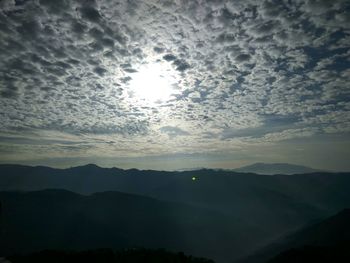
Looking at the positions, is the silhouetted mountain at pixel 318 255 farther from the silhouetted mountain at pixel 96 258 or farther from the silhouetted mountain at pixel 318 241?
the silhouetted mountain at pixel 96 258

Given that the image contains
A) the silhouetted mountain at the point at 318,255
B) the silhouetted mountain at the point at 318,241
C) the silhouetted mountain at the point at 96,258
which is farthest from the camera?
the silhouetted mountain at the point at 318,241

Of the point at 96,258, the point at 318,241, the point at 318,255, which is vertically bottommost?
the point at 318,241

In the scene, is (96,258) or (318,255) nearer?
(96,258)

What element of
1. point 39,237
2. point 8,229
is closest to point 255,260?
point 39,237

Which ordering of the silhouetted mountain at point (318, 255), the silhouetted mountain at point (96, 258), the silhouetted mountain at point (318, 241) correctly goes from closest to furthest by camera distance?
the silhouetted mountain at point (96, 258)
the silhouetted mountain at point (318, 255)
the silhouetted mountain at point (318, 241)

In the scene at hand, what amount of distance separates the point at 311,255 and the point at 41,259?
74.7 m

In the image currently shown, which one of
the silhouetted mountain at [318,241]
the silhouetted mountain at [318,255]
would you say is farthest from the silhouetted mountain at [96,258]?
the silhouetted mountain at [318,241]

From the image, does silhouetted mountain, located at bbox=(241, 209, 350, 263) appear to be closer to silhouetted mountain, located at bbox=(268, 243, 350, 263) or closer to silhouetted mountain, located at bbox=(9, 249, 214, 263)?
silhouetted mountain, located at bbox=(268, 243, 350, 263)

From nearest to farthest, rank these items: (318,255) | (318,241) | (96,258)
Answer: (96,258) → (318,255) → (318,241)

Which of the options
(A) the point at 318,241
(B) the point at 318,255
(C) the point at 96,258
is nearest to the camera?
(C) the point at 96,258

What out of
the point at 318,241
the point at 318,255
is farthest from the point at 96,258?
the point at 318,241

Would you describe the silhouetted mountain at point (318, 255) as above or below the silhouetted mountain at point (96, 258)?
below

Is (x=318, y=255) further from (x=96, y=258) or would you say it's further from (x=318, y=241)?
(x=96, y=258)

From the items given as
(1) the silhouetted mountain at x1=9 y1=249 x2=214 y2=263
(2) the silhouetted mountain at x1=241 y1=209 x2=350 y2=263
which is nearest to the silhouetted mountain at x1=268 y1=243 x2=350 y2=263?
(2) the silhouetted mountain at x1=241 y1=209 x2=350 y2=263
